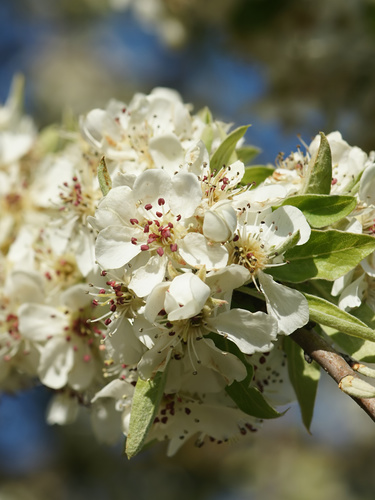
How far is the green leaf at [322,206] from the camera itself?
58.6 inches

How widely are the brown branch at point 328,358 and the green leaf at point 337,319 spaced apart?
42mm

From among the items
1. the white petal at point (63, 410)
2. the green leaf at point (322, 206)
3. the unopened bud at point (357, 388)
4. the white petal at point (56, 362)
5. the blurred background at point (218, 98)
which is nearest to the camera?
the unopened bud at point (357, 388)

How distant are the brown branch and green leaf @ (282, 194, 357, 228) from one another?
25 centimetres

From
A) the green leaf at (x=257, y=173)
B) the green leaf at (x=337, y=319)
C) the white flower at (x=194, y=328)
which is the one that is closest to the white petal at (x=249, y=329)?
the white flower at (x=194, y=328)

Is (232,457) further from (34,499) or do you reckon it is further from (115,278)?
(115,278)

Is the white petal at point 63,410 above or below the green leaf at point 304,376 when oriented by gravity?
below

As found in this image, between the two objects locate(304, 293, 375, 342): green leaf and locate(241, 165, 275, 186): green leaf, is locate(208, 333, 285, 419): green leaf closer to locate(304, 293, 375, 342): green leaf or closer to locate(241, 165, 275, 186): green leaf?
locate(304, 293, 375, 342): green leaf

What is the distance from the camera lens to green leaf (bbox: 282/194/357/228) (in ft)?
4.89

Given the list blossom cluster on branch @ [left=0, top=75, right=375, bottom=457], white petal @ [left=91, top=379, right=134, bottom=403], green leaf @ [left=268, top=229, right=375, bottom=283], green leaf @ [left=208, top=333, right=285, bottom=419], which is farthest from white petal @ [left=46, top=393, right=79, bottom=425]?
green leaf @ [left=268, top=229, right=375, bottom=283]

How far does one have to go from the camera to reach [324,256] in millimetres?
1491

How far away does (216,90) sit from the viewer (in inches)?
273

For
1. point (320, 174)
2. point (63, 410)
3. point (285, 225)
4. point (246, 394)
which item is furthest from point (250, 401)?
point (63, 410)

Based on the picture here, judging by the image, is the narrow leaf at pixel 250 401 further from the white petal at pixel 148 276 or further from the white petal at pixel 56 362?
the white petal at pixel 56 362

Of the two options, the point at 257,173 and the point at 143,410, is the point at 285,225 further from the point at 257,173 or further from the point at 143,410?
the point at 143,410
